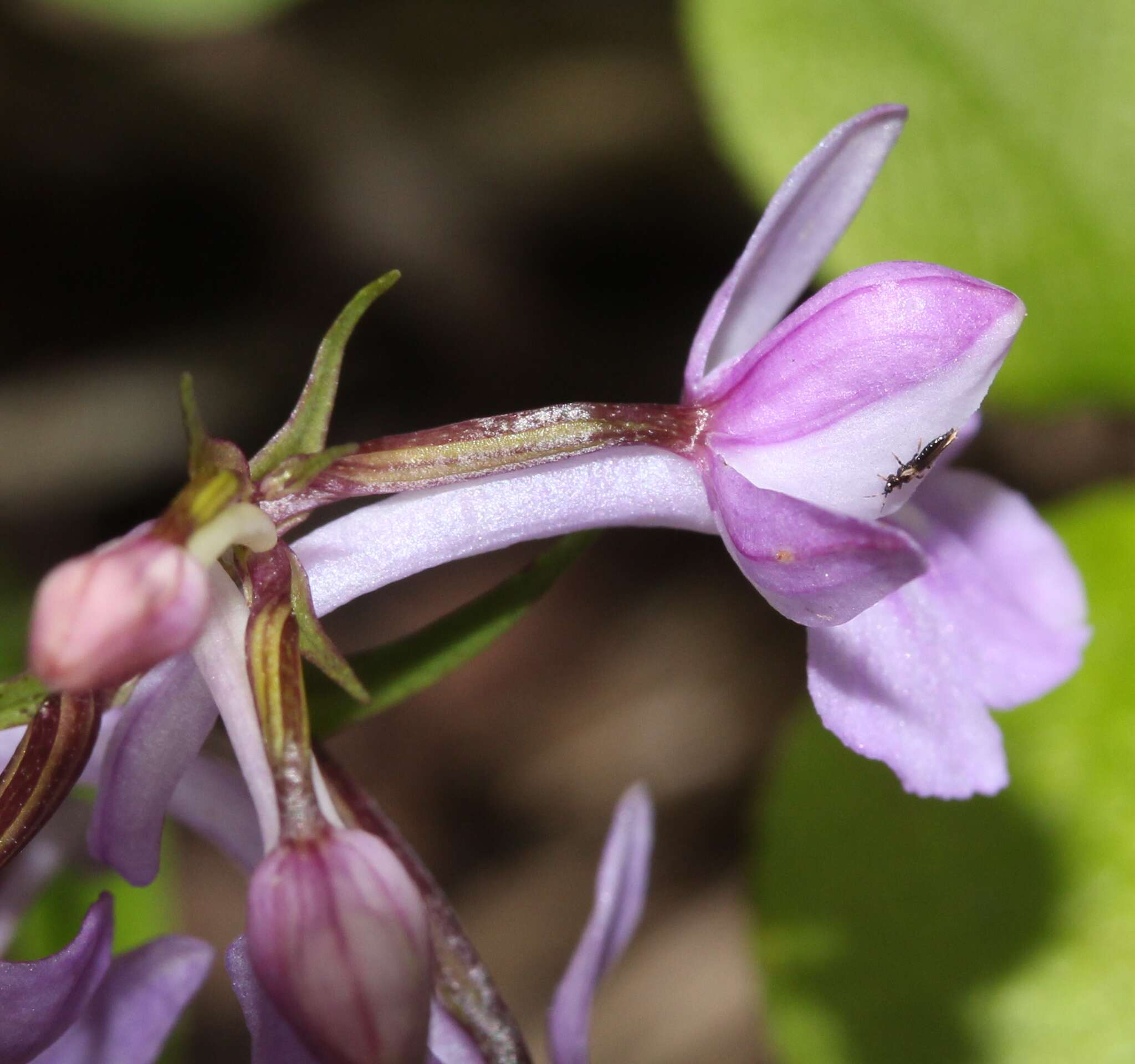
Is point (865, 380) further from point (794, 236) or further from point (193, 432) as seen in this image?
point (193, 432)

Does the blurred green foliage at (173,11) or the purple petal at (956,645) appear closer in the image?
the purple petal at (956,645)

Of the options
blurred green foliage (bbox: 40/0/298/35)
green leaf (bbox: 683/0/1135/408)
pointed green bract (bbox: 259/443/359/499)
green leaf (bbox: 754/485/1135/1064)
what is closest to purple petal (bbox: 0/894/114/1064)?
pointed green bract (bbox: 259/443/359/499)

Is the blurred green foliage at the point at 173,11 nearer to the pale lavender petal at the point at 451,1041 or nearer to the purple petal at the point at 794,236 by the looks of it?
the purple petal at the point at 794,236

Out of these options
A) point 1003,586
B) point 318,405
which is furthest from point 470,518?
point 1003,586

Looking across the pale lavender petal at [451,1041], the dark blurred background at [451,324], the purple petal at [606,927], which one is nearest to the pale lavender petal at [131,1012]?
the pale lavender petal at [451,1041]

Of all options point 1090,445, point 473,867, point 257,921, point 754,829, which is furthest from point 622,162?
point 257,921

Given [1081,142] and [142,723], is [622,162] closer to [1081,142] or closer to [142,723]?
[1081,142]

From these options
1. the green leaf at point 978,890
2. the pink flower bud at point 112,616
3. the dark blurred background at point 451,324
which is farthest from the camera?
the dark blurred background at point 451,324
